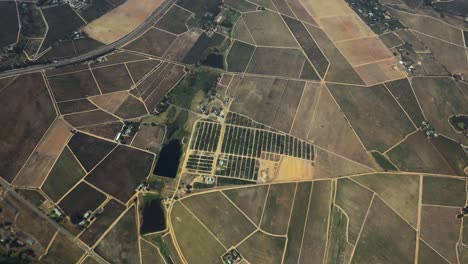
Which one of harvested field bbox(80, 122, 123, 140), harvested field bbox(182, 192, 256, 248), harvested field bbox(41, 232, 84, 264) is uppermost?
harvested field bbox(80, 122, 123, 140)

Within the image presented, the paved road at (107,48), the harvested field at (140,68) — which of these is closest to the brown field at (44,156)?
the paved road at (107,48)

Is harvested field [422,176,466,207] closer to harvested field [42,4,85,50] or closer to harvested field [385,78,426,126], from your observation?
harvested field [385,78,426,126]

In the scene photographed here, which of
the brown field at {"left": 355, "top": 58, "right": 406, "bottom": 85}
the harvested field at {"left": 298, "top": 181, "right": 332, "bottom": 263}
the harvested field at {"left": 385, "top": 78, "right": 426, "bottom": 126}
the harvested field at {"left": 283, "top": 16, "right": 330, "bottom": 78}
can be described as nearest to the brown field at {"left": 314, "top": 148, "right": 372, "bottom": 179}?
the harvested field at {"left": 298, "top": 181, "right": 332, "bottom": 263}

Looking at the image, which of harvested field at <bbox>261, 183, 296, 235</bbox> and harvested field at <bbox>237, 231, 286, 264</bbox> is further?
harvested field at <bbox>261, 183, 296, 235</bbox>

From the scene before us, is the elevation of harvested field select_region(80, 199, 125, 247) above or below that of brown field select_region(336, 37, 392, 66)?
below

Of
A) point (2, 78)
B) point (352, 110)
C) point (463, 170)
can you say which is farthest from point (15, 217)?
point (463, 170)

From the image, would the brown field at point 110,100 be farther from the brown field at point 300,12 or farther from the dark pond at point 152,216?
the brown field at point 300,12

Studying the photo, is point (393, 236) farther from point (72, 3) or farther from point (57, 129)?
point (72, 3)
